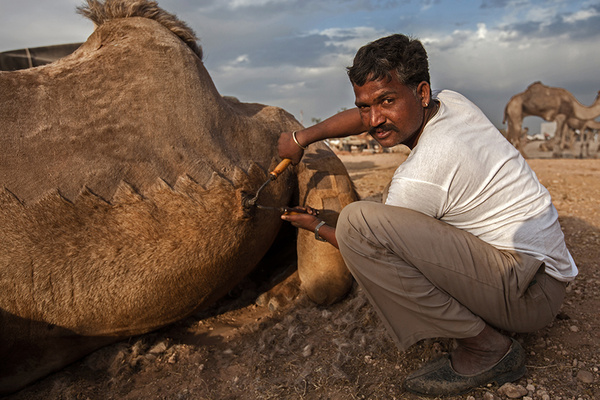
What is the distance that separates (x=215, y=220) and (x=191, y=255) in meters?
0.23

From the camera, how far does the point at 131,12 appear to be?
9.34 ft

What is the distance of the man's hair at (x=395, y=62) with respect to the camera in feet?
6.30

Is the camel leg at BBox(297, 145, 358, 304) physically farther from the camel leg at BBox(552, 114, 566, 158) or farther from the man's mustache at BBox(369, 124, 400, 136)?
the camel leg at BBox(552, 114, 566, 158)

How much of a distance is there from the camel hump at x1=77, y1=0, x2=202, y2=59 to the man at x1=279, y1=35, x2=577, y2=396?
1417 mm

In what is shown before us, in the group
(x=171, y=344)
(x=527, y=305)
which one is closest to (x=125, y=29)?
(x=171, y=344)

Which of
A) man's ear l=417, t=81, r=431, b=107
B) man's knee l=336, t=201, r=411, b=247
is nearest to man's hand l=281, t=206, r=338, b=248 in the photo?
man's knee l=336, t=201, r=411, b=247

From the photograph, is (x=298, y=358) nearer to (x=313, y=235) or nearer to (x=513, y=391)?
(x=313, y=235)

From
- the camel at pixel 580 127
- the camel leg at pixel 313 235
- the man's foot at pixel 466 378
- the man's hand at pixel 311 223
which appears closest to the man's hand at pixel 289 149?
the camel leg at pixel 313 235

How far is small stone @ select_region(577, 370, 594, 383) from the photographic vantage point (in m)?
1.95

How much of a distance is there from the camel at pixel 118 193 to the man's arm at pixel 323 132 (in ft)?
0.42

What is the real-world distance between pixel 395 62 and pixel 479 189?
625 millimetres

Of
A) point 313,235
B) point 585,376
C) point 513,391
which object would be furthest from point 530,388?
point 313,235

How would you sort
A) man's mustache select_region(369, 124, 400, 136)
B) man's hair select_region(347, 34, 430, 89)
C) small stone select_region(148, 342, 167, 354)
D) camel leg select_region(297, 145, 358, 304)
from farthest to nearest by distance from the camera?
camel leg select_region(297, 145, 358, 304) → small stone select_region(148, 342, 167, 354) → man's mustache select_region(369, 124, 400, 136) → man's hair select_region(347, 34, 430, 89)

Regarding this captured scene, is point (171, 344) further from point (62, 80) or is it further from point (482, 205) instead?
point (482, 205)
